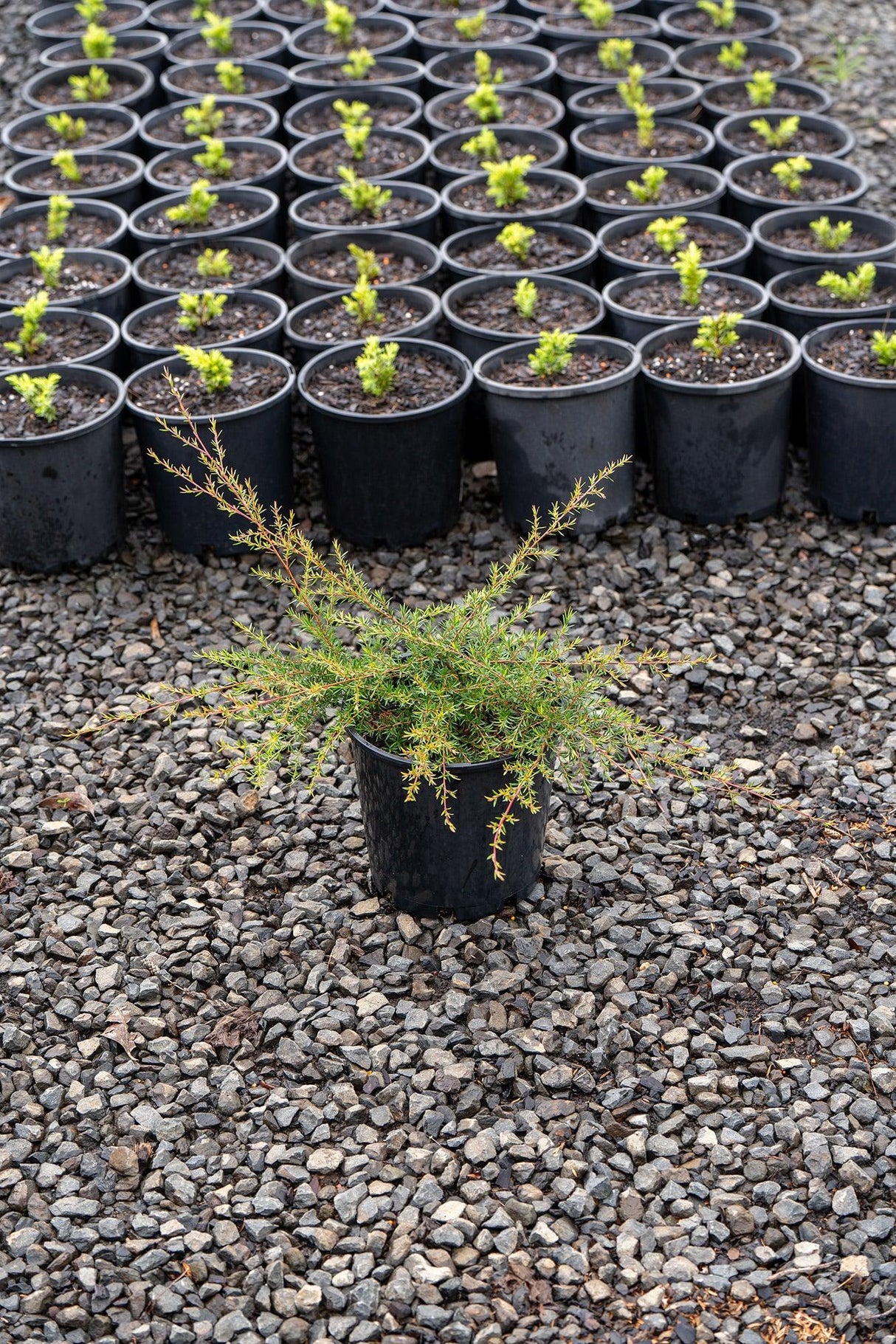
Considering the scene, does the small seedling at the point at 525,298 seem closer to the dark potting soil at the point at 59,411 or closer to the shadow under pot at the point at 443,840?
the dark potting soil at the point at 59,411

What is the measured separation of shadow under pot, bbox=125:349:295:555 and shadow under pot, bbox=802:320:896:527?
1633 mm

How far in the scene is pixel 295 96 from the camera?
253 inches

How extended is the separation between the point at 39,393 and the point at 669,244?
2152 mm

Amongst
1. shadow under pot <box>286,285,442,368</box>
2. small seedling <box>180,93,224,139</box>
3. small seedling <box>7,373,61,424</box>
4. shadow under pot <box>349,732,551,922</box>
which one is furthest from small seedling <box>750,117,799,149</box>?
shadow under pot <box>349,732,551,922</box>

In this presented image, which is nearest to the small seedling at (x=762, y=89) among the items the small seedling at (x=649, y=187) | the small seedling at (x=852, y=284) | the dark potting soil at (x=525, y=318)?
the small seedling at (x=649, y=187)

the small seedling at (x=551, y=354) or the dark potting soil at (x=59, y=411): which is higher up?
the small seedling at (x=551, y=354)

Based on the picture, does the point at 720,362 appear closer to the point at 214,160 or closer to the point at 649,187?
the point at 649,187

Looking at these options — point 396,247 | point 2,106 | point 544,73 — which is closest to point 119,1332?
point 396,247

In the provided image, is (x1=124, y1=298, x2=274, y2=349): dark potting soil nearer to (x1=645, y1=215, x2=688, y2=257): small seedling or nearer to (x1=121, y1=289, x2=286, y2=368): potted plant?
(x1=121, y1=289, x2=286, y2=368): potted plant

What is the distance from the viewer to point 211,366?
427cm

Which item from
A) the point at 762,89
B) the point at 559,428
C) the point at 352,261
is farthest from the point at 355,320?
the point at 762,89

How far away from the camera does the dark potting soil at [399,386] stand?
432 cm

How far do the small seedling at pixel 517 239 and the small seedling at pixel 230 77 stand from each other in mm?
1968

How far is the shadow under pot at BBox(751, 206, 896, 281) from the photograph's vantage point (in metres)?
4.88
